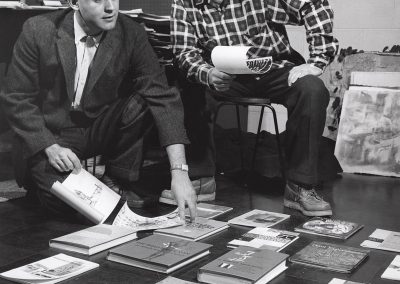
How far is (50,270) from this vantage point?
1.63m

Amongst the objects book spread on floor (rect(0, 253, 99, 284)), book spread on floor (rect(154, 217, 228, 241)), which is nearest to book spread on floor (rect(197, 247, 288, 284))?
book spread on floor (rect(154, 217, 228, 241))

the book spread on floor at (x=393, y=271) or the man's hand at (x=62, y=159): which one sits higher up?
the man's hand at (x=62, y=159)

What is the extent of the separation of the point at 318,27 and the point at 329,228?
986mm

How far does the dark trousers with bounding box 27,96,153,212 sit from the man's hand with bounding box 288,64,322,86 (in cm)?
63

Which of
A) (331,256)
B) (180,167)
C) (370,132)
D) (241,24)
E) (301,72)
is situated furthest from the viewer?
(370,132)

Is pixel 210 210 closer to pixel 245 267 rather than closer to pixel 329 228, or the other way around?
pixel 329 228

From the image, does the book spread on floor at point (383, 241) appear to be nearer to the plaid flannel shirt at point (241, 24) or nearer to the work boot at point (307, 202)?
the work boot at point (307, 202)

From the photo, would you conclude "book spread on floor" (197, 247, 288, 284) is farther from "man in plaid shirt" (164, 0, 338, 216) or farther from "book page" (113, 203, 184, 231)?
"man in plaid shirt" (164, 0, 338, 216)

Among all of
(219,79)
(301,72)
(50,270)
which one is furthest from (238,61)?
(50,270)

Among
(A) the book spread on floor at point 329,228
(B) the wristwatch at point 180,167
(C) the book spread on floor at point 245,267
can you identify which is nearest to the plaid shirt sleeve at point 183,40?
(B) the wristwatch at point 180,167

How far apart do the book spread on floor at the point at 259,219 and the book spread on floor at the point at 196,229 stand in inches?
3.4

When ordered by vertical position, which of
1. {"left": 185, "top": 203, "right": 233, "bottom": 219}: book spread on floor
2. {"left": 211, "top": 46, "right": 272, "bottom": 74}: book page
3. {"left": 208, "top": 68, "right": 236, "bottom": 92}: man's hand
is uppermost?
{"left": 211, "top": 46, "right": 272, "bottom": 74}: book page

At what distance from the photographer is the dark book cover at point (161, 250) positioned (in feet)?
5.47

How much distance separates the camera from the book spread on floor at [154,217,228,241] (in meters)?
1.93
